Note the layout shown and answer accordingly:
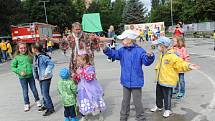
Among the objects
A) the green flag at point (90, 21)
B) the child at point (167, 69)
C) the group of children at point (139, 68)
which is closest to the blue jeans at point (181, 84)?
the group of children at point (139, 68)

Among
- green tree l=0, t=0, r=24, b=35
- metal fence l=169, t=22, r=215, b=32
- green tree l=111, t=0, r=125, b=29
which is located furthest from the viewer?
green tree l=111, t=0, r=125, b=29

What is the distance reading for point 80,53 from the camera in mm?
7855

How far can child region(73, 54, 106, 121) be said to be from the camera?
7273mm

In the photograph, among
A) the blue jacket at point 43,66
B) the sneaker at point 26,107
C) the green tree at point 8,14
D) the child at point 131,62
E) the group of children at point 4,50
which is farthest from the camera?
the green tree at point 8,14

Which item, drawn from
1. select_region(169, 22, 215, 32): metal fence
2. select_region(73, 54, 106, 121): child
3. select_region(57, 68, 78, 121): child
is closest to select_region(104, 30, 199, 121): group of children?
select_region(73, 54, 106, 121): child

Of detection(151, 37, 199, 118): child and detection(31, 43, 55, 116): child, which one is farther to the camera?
detection(31, 43, 55, 116): child

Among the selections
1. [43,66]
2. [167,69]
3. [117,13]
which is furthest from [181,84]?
[117,13]

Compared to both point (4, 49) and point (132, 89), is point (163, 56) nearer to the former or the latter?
point (132, 89)

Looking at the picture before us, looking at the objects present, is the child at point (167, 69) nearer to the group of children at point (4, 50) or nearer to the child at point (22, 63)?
the child at point (22, 63)

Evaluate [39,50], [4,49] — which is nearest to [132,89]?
[39,50]

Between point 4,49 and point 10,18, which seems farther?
point 10,18

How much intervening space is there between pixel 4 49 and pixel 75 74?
1043 inches

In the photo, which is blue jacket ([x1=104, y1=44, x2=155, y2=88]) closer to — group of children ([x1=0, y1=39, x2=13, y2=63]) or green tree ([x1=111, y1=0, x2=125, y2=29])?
group of children ([x1=0, y1=39, x2=13, y2=63])

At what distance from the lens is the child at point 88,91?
7.27 m
